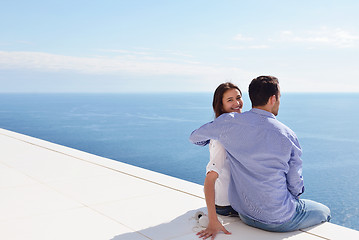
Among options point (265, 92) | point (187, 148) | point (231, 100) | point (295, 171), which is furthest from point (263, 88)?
point (187, 148)

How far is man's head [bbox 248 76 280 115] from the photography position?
Result: 2.40 m

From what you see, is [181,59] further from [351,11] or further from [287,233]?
[287,233]

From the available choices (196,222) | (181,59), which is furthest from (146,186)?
(181,59)

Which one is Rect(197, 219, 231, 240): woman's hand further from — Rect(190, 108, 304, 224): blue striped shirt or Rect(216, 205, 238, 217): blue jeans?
Rect(216, 205, 238, 217): blue jeans

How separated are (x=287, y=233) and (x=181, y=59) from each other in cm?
10989

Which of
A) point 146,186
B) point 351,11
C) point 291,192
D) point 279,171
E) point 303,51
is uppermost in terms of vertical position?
point 351,11

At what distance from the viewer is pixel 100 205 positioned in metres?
3.24

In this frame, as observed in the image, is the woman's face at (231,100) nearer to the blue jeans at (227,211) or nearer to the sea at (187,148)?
the blue jeans at (227,211)

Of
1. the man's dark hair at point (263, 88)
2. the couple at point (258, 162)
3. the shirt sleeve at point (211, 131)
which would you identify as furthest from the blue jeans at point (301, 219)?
the man's dark hair at point (263, 88)

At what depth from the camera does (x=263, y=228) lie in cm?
261

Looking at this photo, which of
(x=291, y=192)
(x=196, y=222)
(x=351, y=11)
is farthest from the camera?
(x=351, y=11)

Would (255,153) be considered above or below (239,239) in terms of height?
above

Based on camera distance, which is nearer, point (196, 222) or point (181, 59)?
point (196, 222)

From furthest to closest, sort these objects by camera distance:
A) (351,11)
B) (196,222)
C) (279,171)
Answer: (351,11) < (196,222) < (279,171)
